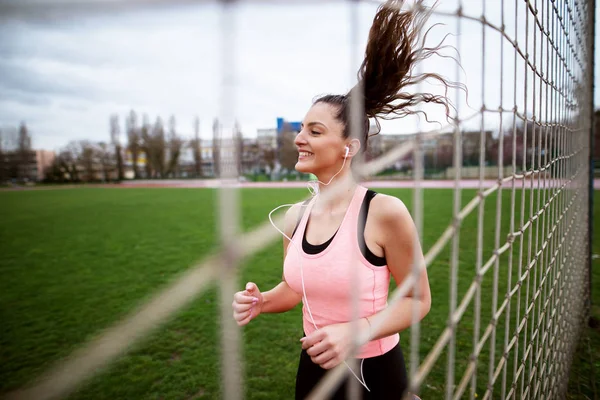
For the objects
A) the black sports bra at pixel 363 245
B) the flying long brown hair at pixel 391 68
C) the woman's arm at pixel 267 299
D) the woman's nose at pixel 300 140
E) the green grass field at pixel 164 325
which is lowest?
the green grass field at pixel 164 325

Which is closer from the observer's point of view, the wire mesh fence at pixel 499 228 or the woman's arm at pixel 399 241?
the wire mesh fence at pixel 499 228

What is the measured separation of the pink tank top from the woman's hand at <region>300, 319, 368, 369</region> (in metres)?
0.35

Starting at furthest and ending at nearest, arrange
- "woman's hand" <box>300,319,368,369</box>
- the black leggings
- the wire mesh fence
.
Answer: the black leggings < "woman's hand" <box>300,319,368,369</box> < the wire mesh fence

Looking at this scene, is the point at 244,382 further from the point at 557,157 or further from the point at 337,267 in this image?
the point at 557,157

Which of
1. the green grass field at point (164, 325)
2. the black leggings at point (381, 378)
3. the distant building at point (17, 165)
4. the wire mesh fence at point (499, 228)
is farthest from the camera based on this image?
the green grass field at point (164, 325)

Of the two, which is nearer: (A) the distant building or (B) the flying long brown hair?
(A) the distant building

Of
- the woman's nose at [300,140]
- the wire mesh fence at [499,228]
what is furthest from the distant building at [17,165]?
the woman's nose at [300,140]

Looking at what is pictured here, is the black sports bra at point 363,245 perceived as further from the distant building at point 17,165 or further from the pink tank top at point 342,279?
the distant building at point 17,165

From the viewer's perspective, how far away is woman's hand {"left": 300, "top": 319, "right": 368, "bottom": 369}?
3.43ft

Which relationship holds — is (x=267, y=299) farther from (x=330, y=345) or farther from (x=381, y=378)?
(x=330, y=345)

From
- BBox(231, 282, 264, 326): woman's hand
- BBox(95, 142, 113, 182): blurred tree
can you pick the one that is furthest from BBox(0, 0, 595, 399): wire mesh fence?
BBox(95, 142, 113, 182): blurred tree

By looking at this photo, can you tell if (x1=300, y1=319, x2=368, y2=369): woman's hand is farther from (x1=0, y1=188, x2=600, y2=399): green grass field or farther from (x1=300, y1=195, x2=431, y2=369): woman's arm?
(x1=0, y1=188, x2=600, y2=399): green grass field

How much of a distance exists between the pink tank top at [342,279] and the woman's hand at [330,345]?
0.35 m

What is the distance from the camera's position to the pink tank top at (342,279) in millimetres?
1438
